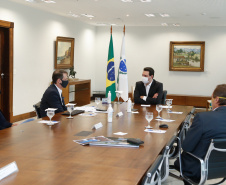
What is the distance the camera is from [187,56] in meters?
13.6

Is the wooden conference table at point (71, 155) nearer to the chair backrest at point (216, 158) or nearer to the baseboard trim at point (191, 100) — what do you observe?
the chair backrest at point (216, 158)

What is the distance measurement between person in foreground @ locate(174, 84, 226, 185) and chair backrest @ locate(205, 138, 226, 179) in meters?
0.08

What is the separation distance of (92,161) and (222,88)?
158 cm

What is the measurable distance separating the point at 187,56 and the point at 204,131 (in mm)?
10746

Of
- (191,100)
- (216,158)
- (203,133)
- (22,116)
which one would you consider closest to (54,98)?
(203,133)

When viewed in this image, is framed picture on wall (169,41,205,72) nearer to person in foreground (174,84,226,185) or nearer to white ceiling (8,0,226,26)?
white ceiling (8,0,226,26)

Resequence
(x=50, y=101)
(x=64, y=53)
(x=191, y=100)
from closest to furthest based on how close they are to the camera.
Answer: (x=50, y=101)
(x=64, y=53)
(x=191, y=100)

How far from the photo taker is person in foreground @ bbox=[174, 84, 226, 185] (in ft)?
10.5

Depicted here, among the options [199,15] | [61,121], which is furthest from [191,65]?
[61,121]

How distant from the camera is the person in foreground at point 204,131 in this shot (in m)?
3.20

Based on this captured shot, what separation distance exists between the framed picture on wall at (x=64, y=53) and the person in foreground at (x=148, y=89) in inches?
190

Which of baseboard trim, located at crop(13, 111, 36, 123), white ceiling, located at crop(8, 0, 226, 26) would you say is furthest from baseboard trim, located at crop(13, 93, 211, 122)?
baseboard trim, located at crop(13, 111, 36, 123)

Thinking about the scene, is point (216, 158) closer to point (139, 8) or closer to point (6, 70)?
point (139, 8)

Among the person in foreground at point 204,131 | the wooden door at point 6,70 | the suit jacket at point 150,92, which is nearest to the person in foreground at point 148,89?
the suit jacket at point 150,92
